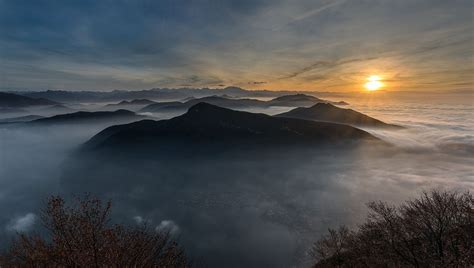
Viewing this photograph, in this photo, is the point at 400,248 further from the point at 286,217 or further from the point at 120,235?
the point at 286,217

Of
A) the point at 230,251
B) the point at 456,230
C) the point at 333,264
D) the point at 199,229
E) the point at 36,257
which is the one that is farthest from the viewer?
the point at 199,229

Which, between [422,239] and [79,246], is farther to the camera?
[422,239]

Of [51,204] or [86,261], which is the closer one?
[86,261]

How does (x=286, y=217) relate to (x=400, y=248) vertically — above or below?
below

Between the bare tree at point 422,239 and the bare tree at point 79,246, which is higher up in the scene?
the bare tree at point 79,246

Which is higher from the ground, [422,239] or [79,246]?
[79,246]

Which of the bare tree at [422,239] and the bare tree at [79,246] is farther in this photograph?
the bare tree at [422,239]

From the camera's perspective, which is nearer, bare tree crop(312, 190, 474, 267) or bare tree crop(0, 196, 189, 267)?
bare tree crop(0, 196, 189, 267)

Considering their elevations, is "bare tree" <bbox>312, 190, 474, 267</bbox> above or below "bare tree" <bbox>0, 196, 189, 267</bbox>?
below

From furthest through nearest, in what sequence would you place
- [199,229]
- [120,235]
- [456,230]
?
[199,229] < [456,230] < [120,235]

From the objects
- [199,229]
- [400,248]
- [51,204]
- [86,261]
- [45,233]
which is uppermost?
[51,204]

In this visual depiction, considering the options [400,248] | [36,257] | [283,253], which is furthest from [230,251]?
[36,257]
